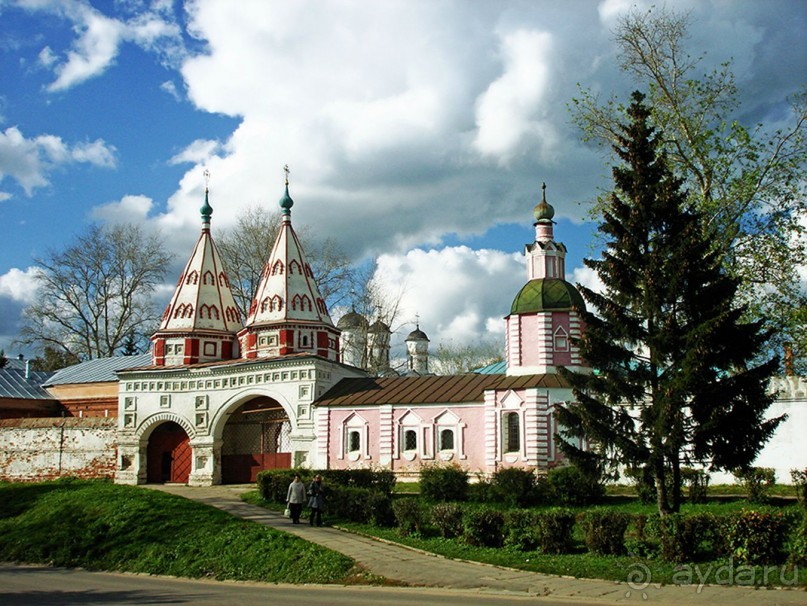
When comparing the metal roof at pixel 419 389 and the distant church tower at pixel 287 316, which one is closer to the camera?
the metal roof at pixel 419 389

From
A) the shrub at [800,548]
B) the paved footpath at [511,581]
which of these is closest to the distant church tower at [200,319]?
the paved footpath at [511,581]

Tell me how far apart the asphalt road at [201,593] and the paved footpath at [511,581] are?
0.41m

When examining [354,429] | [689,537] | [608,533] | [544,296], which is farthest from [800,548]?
[354,429]

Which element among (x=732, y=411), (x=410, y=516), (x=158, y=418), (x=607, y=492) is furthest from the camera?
(x=158, y=418)

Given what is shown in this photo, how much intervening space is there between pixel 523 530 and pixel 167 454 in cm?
2197

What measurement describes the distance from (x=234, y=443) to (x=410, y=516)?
17511mm

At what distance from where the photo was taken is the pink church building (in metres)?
28.5

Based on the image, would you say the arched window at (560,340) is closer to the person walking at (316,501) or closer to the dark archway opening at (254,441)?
the dark archway opening at (254,441)

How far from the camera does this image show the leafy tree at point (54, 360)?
5405 cm

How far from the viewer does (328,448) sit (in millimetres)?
30875

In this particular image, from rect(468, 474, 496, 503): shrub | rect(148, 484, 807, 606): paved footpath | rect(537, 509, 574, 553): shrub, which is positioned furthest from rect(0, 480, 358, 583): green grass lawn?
rect(468, 474, 496, 503): shrub

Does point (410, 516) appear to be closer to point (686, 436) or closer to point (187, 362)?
point (686, 436)

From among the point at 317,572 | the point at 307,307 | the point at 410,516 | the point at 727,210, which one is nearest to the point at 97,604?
the point at 317,572

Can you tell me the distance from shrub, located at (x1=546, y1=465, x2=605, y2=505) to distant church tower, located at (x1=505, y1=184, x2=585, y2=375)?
680 centimetres
